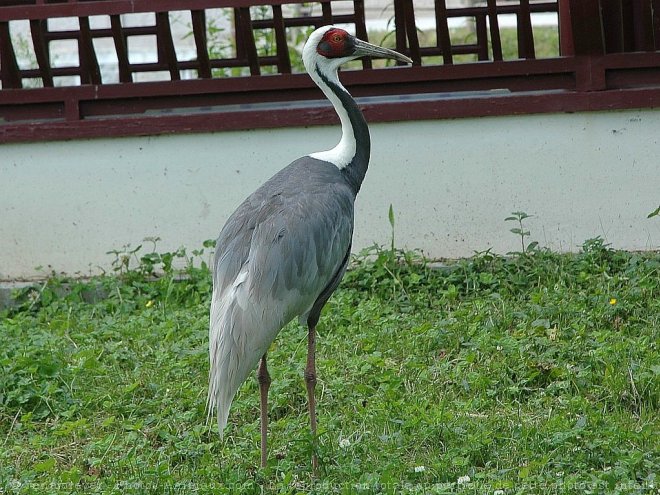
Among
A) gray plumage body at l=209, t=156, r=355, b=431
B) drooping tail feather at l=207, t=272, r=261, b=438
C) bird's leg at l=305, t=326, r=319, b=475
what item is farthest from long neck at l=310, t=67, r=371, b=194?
drooping tail feather at l=207, t=272, r=261, b=438

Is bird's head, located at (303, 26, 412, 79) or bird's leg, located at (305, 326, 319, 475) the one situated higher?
bird's head, located at (303, 26, 412, 79)

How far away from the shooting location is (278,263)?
189 inches

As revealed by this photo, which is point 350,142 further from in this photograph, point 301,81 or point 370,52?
point 301,81

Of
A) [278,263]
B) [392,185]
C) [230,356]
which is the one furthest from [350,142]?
[392,185]

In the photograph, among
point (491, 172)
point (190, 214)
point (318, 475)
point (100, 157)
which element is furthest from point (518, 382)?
point (100, 157)

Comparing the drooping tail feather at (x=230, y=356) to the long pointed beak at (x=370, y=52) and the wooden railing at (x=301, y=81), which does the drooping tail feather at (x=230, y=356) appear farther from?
the wooden railing at (x=301, y=81)

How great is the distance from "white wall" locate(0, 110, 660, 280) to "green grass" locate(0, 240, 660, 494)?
0.30m

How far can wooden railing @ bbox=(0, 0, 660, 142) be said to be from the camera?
281 inches

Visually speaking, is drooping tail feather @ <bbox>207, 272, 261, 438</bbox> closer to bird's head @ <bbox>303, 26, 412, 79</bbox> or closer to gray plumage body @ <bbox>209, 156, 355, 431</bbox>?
gray plumage body @ <bbox>209, 156, 355, 431</bbox>

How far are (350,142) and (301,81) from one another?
1.92 m

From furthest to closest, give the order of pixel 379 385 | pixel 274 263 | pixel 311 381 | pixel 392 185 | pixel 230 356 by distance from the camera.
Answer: pixel 392 185, pixel 379 385, pixel 311 381, pixel 274 263, pixel 230 356

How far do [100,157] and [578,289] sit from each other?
3254mm

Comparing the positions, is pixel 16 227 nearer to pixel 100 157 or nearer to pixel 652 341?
pixel 100 157

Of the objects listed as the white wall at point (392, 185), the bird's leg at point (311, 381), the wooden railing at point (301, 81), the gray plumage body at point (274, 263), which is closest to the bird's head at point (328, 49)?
the gray plumage body at point (274, 263)
